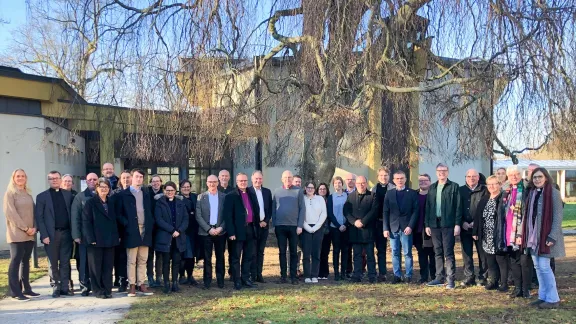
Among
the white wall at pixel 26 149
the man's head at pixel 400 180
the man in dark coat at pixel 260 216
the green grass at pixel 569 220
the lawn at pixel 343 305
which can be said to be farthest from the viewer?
the green grass at pixel 569 220

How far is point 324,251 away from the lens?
9602 mm

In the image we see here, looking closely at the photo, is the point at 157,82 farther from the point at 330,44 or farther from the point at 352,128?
the point at 352,128

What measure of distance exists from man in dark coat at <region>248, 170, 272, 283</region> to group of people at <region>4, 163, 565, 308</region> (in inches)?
0.8

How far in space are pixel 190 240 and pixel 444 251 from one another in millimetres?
3890

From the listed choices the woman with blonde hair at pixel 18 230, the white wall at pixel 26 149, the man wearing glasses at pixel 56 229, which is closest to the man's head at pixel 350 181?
the man wearing glasses at pixel 56 229

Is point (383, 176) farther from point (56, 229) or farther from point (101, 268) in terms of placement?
point (56, 229)

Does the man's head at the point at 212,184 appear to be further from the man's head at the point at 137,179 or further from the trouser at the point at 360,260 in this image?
the trouser at the point at 360,260

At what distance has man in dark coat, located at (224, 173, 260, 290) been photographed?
8.44 meters

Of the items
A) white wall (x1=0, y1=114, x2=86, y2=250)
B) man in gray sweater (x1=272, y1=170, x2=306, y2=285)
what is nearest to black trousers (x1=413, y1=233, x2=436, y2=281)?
man in gray sweater (x1=272, y1=170, x2=306, y2=285)

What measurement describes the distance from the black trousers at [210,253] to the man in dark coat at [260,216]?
1.91 ft

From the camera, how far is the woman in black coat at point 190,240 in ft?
28.6

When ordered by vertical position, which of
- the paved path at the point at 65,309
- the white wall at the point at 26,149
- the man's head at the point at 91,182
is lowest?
the paved path at the point at 65,309

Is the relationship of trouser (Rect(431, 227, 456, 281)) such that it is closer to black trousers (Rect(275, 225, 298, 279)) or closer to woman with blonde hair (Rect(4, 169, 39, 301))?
black trousers (Rect(275, 225, 298, 279))

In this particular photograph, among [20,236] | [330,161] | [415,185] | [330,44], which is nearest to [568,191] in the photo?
[415,185]
